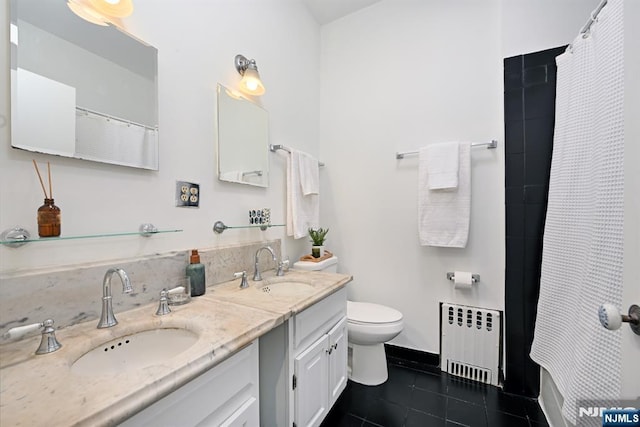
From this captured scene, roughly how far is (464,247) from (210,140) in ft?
5.60

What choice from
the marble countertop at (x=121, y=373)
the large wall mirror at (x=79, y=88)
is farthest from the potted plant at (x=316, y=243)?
the large wall mirror at (x=79, y=88)

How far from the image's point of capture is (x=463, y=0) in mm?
1798

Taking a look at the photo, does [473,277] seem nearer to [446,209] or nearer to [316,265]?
[446,209]

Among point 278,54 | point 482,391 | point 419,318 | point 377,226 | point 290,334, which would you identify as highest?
point 278,54

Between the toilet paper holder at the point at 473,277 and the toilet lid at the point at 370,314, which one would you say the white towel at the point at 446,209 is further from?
the toilet lid at the point at 370,314

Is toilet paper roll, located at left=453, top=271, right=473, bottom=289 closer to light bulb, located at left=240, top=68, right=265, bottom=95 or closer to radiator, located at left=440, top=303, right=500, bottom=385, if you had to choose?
radiator, located at left=440, top=303, right=500, bottom=385

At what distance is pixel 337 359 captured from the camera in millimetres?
1426

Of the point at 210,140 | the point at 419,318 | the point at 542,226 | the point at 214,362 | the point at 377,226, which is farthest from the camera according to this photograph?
the point at 377,226

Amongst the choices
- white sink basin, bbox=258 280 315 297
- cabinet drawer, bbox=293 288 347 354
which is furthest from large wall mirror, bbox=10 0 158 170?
cabinet drawer, bbox=293 288 347 354

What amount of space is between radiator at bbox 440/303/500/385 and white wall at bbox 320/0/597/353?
0.22ft

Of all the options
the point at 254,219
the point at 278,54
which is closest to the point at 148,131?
the point at 254,219

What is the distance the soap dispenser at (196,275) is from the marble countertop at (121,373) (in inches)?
1.7

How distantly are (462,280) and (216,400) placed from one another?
1.60m

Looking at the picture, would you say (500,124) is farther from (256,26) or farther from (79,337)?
(79,337)
